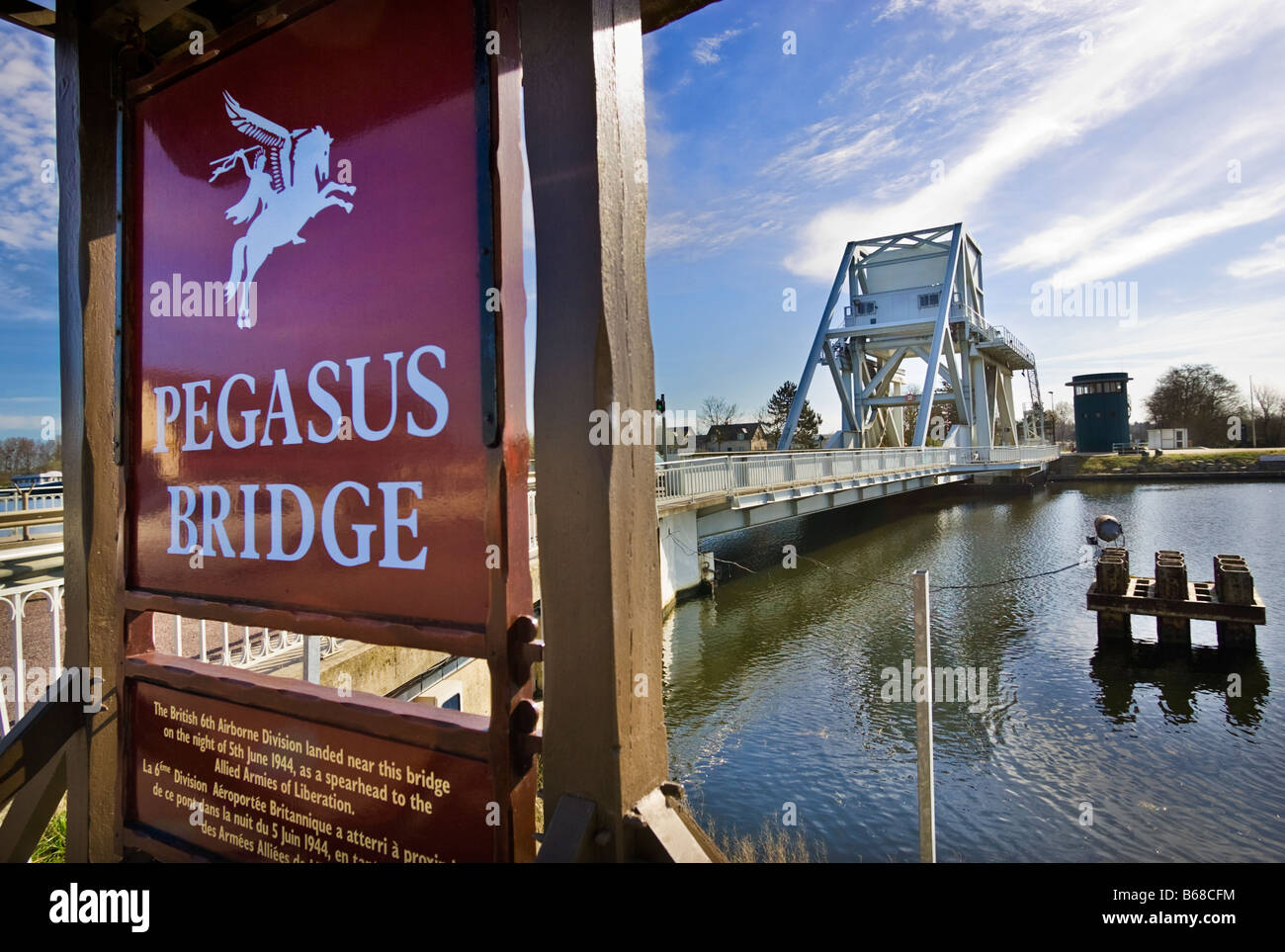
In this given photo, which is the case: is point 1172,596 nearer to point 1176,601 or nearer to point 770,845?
point 1176,601

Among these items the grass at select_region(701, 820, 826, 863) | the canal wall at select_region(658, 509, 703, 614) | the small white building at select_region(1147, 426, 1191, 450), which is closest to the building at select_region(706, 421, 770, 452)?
the small white building at select_region(1147, 426, 1191, 450)

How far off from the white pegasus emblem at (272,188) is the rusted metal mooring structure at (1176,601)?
51.1ft

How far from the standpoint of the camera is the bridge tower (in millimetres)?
→ 45281

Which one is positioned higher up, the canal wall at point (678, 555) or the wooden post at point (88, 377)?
the wooden post at point (88, 377)

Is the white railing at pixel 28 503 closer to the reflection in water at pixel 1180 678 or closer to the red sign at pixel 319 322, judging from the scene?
the red sign at pixel 319 322

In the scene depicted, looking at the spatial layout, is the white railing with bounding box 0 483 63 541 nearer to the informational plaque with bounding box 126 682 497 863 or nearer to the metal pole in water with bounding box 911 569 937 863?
the informational plaque with bounding box 126 682 497 863

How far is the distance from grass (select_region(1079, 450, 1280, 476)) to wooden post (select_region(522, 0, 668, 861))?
59.4m

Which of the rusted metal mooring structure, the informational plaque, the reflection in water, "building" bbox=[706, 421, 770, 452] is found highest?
"building" bbox=[706, 421, 770, 452]

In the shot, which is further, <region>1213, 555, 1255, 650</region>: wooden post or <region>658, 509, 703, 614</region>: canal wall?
<region>658, 509, 703, 614</region>: canal wall

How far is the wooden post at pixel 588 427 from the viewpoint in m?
1.50

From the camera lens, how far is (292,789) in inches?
84.4

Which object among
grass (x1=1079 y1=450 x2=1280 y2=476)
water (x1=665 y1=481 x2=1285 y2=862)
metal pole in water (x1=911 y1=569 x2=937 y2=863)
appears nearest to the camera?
metal pole in water (x1=911 y1=569 x2=937 y2=863)

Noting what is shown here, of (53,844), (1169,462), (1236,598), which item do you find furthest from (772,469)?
(1169,462)

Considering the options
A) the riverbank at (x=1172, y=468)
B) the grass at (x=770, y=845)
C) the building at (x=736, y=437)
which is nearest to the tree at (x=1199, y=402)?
the riverbank at (x=1172, y=468)
